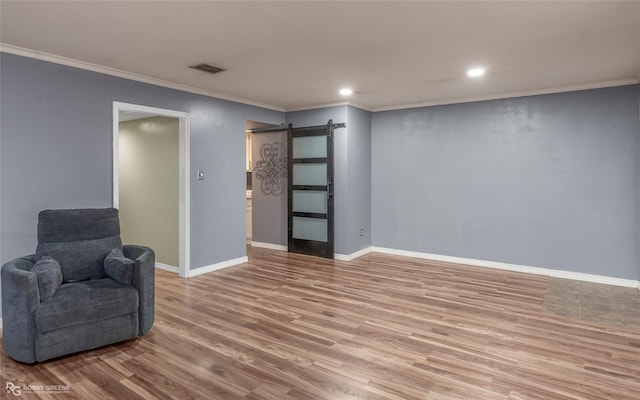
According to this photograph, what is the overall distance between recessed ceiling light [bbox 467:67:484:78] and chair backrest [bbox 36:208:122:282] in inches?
165

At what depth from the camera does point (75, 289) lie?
113 inches

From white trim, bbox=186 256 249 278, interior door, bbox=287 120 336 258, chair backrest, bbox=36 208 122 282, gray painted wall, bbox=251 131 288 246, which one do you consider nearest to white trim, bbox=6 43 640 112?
interior door, bbox=287 120 336 258

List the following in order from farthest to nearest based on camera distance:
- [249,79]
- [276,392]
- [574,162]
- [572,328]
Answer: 1. [574,162]
2. [249,79]
3. [572,328]
4. [276,392]

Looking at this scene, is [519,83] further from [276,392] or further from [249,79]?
[276,392]

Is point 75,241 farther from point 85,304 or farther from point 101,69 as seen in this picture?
point 101,69

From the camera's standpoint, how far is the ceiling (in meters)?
2.67

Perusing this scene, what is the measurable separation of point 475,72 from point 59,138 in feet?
14.8

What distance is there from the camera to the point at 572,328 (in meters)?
3.38

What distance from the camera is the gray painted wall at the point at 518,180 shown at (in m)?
4.77

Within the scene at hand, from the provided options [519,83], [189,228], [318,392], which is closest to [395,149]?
[519,83]

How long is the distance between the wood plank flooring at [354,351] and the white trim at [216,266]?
20.0 inches

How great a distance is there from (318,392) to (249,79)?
141 inches

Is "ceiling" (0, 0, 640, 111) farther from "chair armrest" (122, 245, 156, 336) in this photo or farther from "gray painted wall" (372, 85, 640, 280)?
"chair armrest" (122, 245, 156, 336)

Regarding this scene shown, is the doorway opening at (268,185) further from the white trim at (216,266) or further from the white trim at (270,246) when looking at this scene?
the white trim at (216,266)
